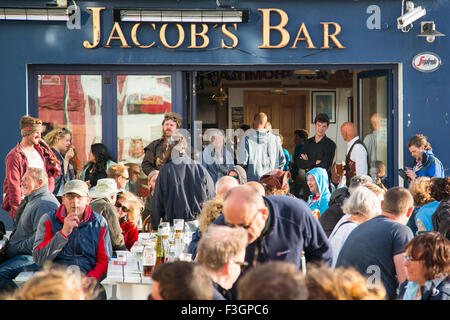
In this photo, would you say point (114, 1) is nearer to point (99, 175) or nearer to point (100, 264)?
point (99, 175)

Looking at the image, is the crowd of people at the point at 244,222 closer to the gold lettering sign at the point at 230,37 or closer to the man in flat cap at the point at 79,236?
the man in flat cap at the point at 79,236

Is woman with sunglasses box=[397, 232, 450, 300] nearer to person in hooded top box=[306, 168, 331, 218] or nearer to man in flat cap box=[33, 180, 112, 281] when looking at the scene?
man in flat cap box=[33, 180, 112, 281]

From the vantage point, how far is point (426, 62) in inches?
389

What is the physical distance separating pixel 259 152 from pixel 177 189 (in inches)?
103

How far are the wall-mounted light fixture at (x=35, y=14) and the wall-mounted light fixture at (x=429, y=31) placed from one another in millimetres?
4949

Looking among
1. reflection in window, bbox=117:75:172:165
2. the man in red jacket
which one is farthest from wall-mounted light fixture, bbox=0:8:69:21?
the man in red jacket

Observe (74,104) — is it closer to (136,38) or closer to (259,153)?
(136,38)

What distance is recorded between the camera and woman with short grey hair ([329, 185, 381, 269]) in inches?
209

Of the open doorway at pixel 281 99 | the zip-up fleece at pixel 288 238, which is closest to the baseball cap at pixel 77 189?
the zip-up fleece at pixel 288 238

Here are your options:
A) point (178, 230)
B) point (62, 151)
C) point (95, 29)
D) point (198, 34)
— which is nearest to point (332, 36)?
point (198, 34)

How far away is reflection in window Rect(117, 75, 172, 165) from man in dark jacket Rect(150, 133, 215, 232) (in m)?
2.55
